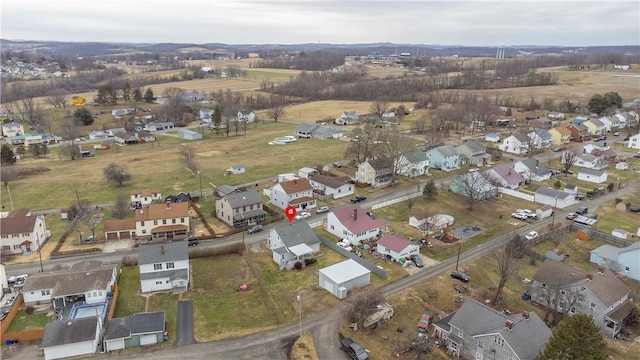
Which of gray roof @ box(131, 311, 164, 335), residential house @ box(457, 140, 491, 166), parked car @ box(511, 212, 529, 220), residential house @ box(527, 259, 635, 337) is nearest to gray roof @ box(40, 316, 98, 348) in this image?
gray roof @ box(131, 311, 164, 335)

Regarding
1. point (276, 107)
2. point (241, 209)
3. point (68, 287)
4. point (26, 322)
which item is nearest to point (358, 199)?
point (241, 209)

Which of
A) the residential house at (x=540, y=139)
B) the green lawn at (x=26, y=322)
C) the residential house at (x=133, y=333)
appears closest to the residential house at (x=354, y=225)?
the residential house at (x=133, y=333)

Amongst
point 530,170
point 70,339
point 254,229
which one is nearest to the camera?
point 70,339

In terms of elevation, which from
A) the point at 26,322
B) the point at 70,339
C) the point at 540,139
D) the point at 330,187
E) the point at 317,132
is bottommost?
the point at 26,322

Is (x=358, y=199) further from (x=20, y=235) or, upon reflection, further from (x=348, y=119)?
(x=348, y=119)

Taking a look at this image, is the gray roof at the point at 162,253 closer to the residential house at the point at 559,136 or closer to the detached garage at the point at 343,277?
the detached garage at the point at 343,277

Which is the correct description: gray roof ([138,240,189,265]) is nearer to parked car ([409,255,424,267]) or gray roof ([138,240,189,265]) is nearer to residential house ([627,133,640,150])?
parked car ([409,255,424,267])
